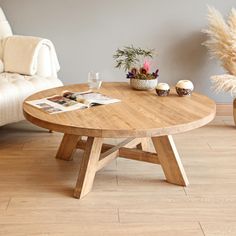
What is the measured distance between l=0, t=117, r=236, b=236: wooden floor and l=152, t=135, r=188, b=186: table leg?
0.17ft

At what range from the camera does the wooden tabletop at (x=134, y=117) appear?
1.80 metres

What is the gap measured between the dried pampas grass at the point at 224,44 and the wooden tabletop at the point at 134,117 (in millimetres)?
703

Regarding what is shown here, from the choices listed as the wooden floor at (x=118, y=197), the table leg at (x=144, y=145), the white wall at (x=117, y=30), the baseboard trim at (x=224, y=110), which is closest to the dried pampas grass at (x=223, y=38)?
the white wall at (x=117, y=30)

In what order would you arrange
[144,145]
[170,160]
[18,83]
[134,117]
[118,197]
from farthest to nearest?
[18,83] → [144,145] → [170,160] → [118,197] → [134,117]

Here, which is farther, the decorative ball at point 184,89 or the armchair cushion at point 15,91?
the armchair cushion at point 15,91

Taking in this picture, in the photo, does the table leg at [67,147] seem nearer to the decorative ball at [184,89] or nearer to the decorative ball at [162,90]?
the decorative ball at [162,90]

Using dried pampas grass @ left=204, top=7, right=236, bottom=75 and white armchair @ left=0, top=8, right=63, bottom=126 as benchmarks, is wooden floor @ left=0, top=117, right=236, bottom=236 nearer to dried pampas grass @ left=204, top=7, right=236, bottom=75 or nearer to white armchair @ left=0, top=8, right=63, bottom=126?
white armchair @ left=0, top=8, right=63, bottom=126

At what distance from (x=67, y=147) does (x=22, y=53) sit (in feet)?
2.93

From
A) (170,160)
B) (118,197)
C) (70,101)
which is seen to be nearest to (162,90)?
(170,160)

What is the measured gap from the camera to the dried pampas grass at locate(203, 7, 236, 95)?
9.67 feet

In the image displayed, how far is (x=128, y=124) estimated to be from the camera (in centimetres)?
184

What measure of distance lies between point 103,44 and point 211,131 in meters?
1.14

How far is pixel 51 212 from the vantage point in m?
1.91

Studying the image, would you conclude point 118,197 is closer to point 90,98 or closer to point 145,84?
point 90,98
